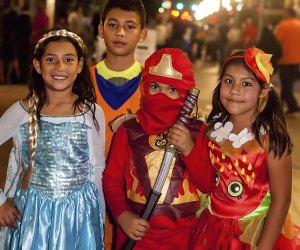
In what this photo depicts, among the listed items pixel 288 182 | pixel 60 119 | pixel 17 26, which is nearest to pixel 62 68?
pixel 60 119

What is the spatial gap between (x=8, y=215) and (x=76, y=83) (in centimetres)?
81

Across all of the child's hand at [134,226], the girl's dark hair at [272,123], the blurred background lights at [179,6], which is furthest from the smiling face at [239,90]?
the blurred background lights at [179,6]

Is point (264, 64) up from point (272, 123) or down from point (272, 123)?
up

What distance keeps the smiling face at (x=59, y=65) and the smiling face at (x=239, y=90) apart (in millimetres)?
802

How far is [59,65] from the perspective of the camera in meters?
2.66

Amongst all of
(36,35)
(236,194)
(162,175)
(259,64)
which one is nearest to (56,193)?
(162,175)

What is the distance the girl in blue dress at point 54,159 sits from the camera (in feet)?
8.61

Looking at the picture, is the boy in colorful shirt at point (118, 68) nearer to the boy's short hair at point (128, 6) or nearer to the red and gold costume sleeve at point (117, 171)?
the boy's short hair at point (128, 6)

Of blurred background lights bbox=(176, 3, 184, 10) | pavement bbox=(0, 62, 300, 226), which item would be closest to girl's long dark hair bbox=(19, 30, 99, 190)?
pavement bbox=(0, 62, 300, 226)

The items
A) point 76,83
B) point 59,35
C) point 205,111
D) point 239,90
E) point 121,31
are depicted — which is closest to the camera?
point 239,90

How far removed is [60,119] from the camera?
266cm

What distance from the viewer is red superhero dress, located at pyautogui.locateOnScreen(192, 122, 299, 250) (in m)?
2.52

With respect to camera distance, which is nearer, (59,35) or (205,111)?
(59,35)

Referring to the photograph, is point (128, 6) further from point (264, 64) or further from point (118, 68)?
point (264, 64)
